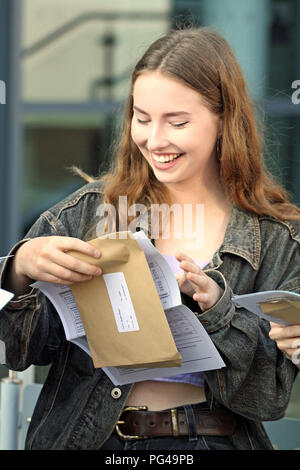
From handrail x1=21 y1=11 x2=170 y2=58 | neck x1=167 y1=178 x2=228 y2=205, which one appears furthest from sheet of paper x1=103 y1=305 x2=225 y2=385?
handrail x1=21 y1=11 x2=170 y2=58

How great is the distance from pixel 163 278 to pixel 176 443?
1.23 ft

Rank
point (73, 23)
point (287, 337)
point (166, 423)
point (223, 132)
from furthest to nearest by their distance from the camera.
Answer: point (73, 23) < point (223, 132) < point (166, 423) < point (287, 337)

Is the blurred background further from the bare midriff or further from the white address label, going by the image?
the white address label

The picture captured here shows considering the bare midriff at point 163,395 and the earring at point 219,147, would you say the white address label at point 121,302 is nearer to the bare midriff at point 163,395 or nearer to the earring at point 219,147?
the bare midriff at point 163,395

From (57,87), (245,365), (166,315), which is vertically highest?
(57,87)

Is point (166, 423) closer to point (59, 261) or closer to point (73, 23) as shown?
point (59, 261)

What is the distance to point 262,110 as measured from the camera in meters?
2.04

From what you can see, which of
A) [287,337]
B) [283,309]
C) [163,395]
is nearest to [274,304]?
[283,309]

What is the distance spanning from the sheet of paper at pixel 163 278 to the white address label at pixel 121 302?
7 cm

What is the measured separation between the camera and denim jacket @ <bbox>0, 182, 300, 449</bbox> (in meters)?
1.64

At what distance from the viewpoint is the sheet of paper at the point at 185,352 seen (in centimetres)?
155

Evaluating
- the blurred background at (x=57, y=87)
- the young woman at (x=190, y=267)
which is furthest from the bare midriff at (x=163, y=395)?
the blurred background at (x=57, y=87)

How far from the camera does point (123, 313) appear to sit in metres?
1.53

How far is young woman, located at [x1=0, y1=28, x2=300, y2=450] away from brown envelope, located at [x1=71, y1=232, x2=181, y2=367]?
5 cm
